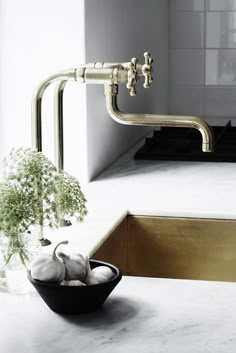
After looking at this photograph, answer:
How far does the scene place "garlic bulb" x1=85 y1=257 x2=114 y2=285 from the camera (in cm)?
144

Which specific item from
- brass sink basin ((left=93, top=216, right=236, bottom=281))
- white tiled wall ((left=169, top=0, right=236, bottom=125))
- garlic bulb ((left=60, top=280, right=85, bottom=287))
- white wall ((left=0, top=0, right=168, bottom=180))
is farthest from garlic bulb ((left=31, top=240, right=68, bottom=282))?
white tiled wall ((left=169, top=0, right=236, bottom=125))

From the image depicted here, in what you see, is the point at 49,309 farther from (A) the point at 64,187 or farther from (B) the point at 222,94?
(B) the point at 222,94

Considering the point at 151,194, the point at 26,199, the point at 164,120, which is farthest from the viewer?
the point at 151,194

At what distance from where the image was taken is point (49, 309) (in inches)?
57.0

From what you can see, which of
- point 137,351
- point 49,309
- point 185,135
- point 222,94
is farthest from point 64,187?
point 222,94

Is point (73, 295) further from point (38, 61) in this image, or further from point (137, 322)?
point (38, 61)

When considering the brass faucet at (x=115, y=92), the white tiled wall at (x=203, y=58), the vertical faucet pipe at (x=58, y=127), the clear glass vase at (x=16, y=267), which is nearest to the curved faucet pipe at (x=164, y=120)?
the brass faucet at (x=115, y=92)

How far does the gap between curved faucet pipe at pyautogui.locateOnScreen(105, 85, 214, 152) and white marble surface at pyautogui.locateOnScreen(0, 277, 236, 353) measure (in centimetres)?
34

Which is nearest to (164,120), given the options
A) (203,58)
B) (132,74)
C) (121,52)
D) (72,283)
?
(132,74)

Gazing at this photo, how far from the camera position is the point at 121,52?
2635 mm

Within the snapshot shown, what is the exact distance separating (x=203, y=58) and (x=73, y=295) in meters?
1.88

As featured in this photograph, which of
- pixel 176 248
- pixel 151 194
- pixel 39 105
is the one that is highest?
pixel 39 105

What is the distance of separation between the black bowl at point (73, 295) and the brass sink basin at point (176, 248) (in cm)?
60

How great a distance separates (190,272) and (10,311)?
30.4 inches
